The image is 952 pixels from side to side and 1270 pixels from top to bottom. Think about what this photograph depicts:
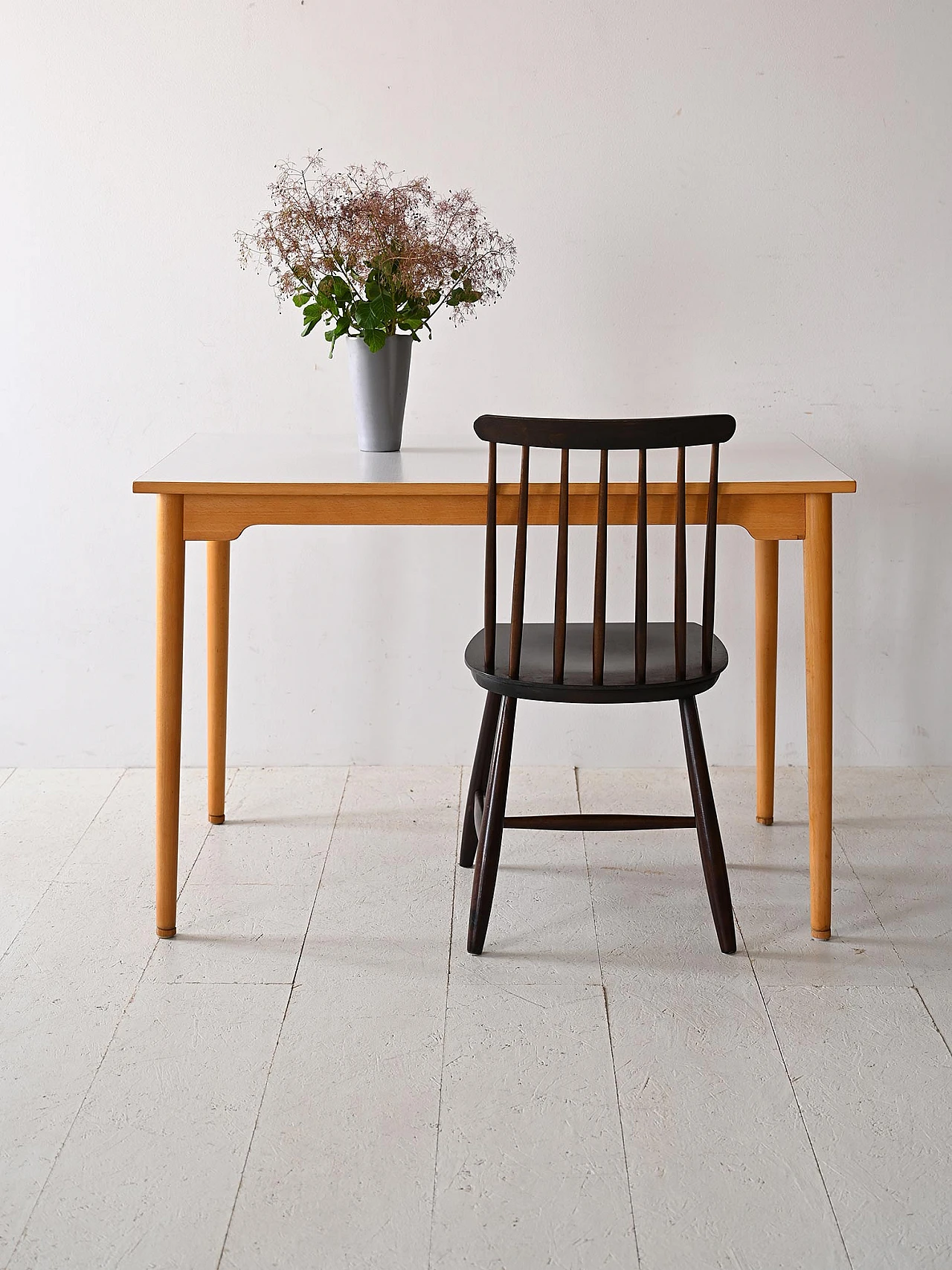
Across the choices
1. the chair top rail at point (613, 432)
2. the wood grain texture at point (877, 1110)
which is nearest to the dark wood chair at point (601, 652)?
the chair top rail at point (613, 432)

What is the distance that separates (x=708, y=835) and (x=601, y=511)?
0.56 m

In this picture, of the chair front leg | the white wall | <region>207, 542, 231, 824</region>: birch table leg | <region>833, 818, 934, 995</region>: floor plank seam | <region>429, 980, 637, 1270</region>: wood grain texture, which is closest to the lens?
<region>429, 980, 637, 1270</region>: wood grain texture

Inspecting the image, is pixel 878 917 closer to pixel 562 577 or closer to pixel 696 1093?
pixel 696 1093

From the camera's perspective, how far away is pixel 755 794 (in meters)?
2.68

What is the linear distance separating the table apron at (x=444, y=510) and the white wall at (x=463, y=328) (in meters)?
0.71

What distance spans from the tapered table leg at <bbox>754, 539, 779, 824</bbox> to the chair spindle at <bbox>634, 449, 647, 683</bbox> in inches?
23.4

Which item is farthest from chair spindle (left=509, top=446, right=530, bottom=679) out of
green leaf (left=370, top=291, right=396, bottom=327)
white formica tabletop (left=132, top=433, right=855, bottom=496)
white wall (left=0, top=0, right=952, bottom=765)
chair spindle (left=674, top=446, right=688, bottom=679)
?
white wall (left=0, top=0, right=952, bottom=765)

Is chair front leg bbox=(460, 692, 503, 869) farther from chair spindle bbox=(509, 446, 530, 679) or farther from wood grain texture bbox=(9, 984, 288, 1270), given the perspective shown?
wood grain texture bbox=(9, 984, 288, 1270)

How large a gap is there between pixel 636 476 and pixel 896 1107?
1050mm

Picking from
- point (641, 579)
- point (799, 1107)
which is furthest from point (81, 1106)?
point (641, 579)

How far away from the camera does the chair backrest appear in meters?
1.80

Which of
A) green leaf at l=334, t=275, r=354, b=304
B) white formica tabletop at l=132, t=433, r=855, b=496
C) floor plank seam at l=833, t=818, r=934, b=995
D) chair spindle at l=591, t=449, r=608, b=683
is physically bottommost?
floor plank seam at l=833, t=818, r=934, b=995

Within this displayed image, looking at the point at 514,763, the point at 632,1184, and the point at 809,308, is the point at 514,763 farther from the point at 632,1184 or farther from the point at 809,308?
the point at 632,1184

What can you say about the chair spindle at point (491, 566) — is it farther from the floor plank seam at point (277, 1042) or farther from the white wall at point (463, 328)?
the white wall at point (463, 328)
